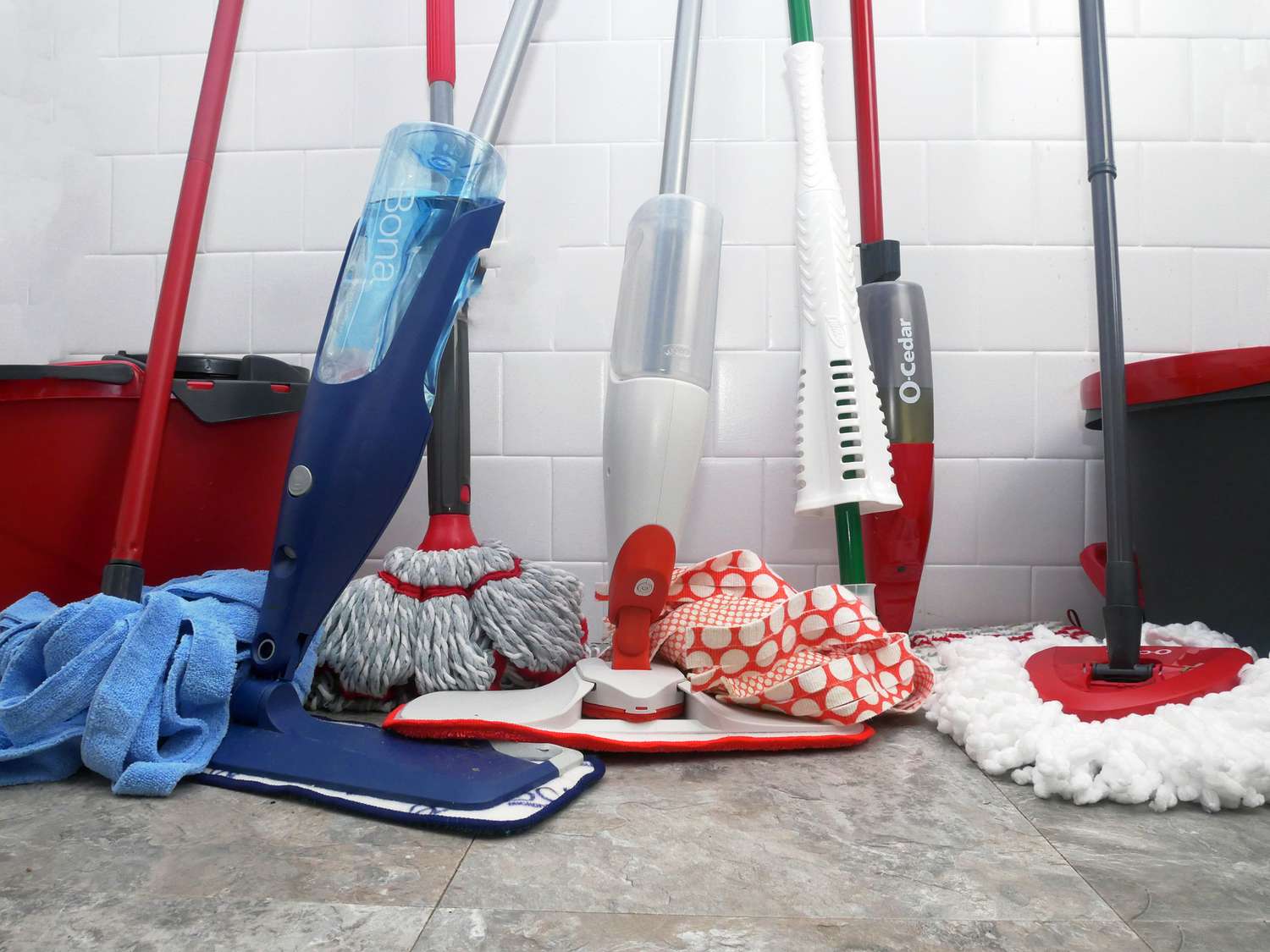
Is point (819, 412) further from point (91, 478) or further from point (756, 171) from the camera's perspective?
point (91, 478)

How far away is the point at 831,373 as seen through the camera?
33.4 inches

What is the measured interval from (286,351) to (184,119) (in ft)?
1.15

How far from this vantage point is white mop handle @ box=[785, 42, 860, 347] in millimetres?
863

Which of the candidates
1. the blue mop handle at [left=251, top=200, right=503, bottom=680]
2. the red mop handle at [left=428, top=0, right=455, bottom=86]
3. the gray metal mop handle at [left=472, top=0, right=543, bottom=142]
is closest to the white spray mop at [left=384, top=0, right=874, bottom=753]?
the blue mop handle at [left=251, top=200, right=503, bottom=680]

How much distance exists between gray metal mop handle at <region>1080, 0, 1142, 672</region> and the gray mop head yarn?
0.49 m

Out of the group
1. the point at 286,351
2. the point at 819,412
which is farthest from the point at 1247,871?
the point at 286,351

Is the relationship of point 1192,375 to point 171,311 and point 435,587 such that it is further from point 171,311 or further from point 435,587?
point 171,311

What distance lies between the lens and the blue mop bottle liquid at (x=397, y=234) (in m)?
0.65

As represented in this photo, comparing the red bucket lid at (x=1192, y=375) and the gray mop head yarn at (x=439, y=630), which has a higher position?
the red bucket lid at (x=1192, y=375)

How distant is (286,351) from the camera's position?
112 centimetres

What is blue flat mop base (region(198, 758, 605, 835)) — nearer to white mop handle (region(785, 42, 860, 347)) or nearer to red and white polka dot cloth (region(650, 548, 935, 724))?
red and white polka dot cloth (region(650, 548, 935, 724))

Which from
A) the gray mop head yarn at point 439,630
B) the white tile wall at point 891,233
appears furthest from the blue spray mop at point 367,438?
the white tile wall at point 891,233

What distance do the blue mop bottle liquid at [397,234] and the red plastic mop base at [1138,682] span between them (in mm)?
561

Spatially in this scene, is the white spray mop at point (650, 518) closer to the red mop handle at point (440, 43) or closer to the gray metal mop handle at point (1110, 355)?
the gray metal mop handle at point (1110, 355)
